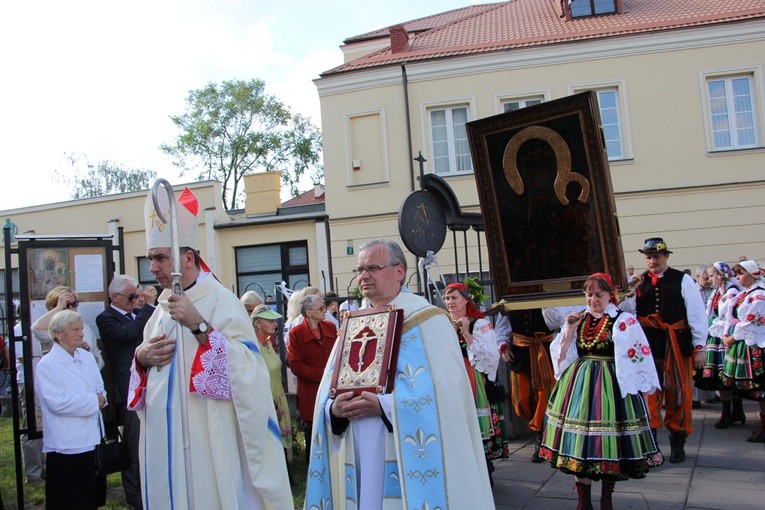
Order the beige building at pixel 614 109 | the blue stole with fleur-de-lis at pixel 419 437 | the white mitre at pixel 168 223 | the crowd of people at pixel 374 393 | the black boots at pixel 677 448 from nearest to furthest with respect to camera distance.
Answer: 1. the blue stole with fleur-de-lis at pixel 419 437
2. the crowd of people at pixel 374 393
3. the white mitre at pixel 168 223
4. the black boots at pixel 677 448
5. the beige building at pixel 614 109

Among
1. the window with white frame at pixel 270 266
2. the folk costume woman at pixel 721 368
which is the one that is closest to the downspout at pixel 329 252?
the window with white frame at pixel 270 266

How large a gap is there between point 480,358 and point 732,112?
14.4m

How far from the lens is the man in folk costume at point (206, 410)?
370 centimetres

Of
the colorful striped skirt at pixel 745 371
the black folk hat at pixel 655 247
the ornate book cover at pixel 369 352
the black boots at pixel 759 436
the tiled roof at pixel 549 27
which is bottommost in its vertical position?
the black boots at pixel 759 436

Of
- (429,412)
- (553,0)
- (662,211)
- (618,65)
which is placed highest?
(553,0)

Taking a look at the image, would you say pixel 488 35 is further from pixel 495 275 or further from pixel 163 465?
pixel 163 465

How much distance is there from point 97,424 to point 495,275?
4.08 metres

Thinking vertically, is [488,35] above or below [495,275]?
above

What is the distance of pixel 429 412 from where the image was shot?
3.25 metres

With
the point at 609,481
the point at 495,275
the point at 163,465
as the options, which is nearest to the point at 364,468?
the point at 163,465

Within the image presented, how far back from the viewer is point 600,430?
16.4 ft

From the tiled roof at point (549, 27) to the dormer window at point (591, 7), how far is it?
21cm

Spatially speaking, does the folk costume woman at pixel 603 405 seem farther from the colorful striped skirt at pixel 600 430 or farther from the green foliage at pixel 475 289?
the green foliage at pixel 475 289

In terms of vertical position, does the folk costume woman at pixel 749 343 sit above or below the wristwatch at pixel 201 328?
below
